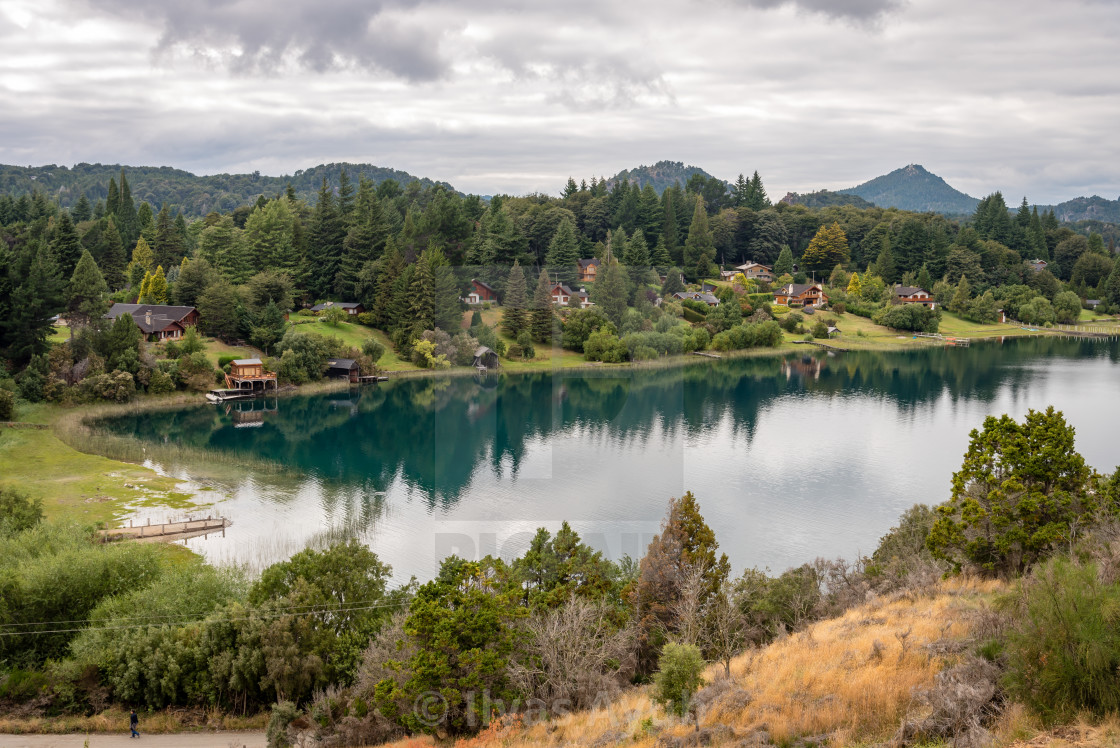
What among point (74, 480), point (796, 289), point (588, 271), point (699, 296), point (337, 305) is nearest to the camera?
point (74, 480)

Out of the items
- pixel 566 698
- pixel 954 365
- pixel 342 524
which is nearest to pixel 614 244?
pixel 954 365

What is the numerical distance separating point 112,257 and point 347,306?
16.8 metres

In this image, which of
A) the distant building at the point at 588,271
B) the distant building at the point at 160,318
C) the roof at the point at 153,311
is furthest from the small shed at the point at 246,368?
the distant building at the point at 588,271

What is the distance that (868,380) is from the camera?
173 ft

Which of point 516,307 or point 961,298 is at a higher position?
point 961,298

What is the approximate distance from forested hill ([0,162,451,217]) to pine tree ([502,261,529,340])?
338 feet

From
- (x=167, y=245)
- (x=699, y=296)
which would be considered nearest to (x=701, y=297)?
(x=699, y=296)

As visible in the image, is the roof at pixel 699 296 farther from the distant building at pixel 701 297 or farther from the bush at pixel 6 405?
the bush at pixel 6 405

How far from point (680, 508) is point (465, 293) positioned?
37563mm

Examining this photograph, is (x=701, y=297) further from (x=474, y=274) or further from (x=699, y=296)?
(x=474, y=274)

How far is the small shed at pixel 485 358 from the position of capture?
48438mm

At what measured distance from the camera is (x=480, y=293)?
50781mm

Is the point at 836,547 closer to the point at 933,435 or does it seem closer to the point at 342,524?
the point at 342,524

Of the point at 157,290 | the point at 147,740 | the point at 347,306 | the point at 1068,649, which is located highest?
the point at 157,290
